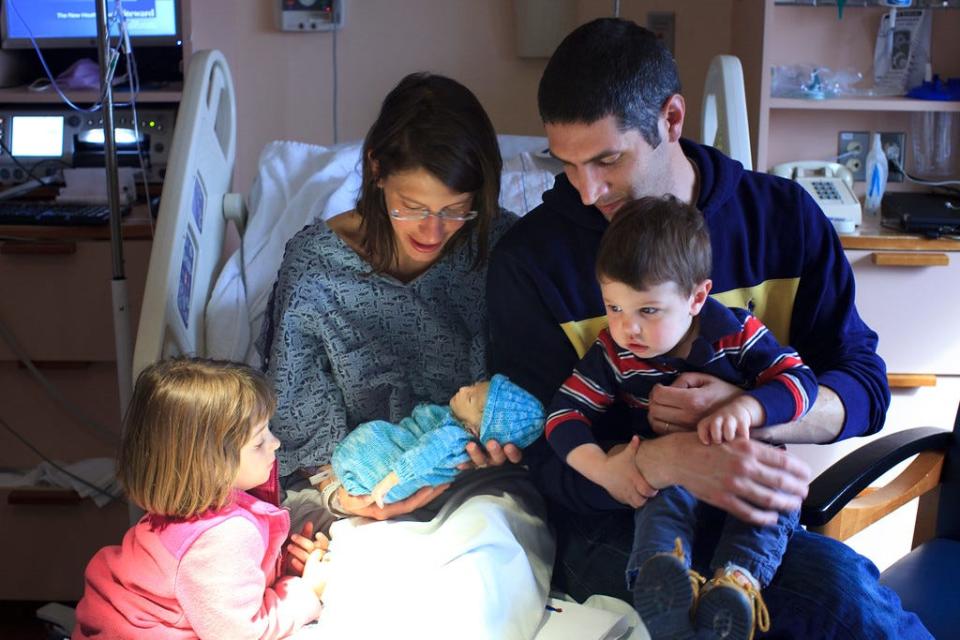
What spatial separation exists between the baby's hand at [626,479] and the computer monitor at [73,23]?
2085 mm

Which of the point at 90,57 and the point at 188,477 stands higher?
the point at 90,57

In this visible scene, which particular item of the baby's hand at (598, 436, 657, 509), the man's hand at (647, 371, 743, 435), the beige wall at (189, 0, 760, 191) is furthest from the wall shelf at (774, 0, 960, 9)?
the baby's hand at (598, 436, 657, 509)

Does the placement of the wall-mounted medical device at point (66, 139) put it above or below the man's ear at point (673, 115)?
below

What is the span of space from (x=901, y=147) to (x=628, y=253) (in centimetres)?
210

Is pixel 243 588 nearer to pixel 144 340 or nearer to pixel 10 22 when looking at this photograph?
pixel 144 340

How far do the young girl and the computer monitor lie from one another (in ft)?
5.77

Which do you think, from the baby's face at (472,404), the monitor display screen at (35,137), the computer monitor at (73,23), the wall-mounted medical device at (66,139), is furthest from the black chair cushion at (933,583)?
the monitor display screen at (35,137)

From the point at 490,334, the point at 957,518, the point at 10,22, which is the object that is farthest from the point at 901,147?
the point at 10,22

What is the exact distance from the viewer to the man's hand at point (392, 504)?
1755 mm

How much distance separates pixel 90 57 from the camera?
3.19m

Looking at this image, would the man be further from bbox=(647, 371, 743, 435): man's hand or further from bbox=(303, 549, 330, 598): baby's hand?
bbox=(303, 549, 330, 598): baby's hand

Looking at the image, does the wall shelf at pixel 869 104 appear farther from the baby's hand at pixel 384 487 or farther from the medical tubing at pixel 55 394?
the medical tubing at pixel 55 394

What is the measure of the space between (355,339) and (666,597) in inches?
32.4

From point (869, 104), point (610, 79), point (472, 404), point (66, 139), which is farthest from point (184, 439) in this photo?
point (869, 104)
